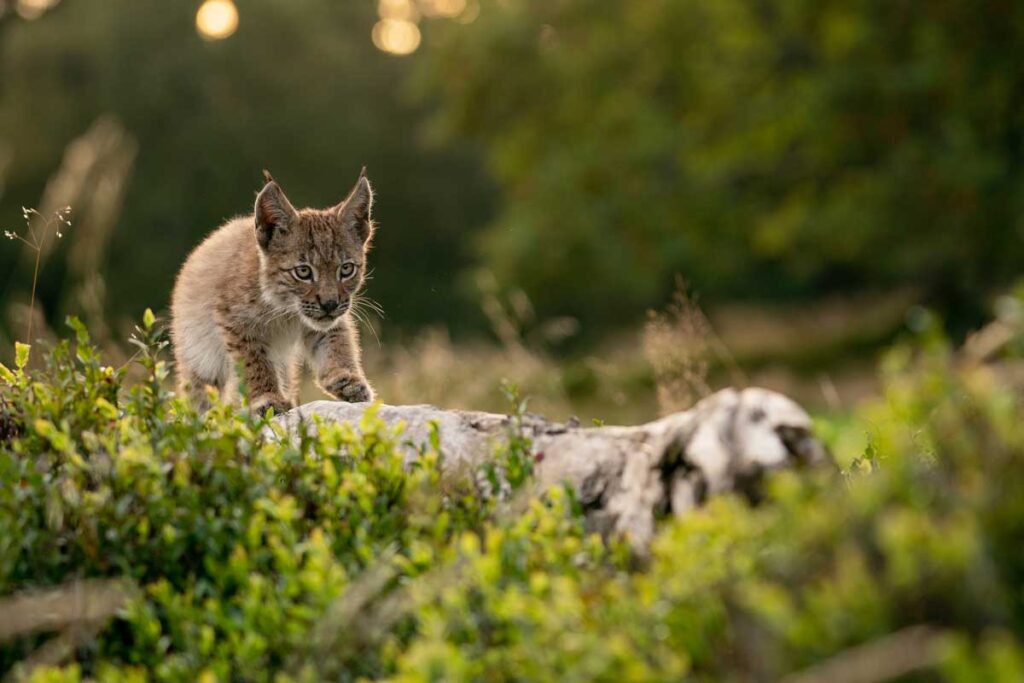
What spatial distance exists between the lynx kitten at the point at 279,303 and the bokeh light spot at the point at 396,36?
3469 centimetres

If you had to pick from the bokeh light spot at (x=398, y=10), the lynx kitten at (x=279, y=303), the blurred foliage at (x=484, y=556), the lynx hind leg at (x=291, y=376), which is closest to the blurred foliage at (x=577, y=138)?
the lynx kitten at (x=279, y=303)

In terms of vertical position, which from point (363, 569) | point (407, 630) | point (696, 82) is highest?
point (696, 82)

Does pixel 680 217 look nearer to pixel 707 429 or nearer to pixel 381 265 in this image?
pixel 381 265

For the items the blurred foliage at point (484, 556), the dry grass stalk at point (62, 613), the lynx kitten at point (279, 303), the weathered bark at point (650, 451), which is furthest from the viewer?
the lynx kitten at point (279, 303)

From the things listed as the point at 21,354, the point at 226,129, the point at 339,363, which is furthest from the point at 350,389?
the point at 226,129

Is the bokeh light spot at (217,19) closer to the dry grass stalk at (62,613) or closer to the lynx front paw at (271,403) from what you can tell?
the lynx front paw at (271,403)

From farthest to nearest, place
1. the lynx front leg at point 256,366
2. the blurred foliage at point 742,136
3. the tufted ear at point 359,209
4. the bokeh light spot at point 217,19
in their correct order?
the bokeh light spot at point 217,19 → the blurred foliage at point 742,136 → the tufted ear at point 359,209 → the lynx front leg at point 256,366

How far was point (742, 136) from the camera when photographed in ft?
72.1

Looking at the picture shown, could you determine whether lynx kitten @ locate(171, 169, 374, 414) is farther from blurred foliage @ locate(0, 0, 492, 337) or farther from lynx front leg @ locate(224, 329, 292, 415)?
blurred foliage @ locate(0, 0, 492, 337)

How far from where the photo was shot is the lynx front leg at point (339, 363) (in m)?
6.36

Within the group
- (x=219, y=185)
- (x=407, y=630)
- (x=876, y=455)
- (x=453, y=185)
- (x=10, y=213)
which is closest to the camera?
(x=407, y=630)

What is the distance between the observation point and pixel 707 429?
3.69 metres

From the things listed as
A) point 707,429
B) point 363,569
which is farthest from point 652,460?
point 363,569

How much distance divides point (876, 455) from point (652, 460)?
4.27 ft
